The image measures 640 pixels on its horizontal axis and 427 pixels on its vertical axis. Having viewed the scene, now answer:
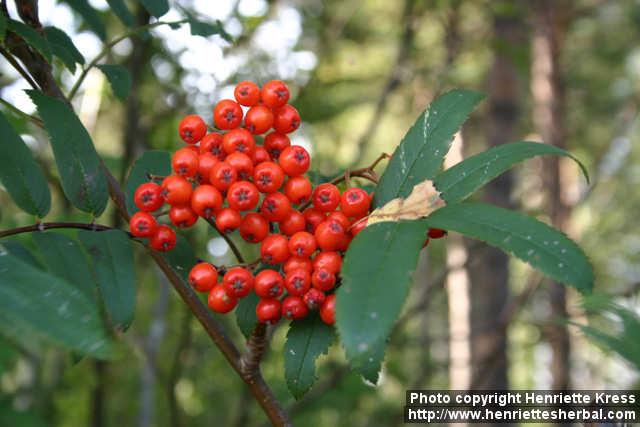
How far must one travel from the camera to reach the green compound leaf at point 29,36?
107 centimetres

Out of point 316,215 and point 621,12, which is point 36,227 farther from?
point 621,12

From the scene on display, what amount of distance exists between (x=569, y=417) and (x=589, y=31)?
22.2 ft

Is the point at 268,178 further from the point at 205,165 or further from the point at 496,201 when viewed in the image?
the point at 496,201

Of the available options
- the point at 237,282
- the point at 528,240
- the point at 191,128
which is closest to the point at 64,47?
the point at 191,128

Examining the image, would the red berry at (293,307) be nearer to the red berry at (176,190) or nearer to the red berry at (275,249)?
the red berry at (275,249)

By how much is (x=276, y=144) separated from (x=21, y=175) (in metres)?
0.50

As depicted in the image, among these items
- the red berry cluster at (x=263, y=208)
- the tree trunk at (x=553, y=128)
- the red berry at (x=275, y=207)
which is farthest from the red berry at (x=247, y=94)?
the tree trunk at (x=553, y=128)

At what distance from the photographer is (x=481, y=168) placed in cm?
102

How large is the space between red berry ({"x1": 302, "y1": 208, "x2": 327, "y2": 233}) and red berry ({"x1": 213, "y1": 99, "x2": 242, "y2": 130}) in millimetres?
242

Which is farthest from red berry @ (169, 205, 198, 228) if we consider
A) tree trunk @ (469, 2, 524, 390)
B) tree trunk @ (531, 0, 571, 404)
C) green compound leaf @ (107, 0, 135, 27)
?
tree trunk @ (469, 2, 524, 390)

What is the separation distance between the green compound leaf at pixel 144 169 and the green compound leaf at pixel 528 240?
2.35ft

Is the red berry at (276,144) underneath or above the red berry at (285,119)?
underneath

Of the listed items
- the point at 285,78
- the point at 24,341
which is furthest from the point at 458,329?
the point at 24,341

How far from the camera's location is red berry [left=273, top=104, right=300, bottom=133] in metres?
1.19
